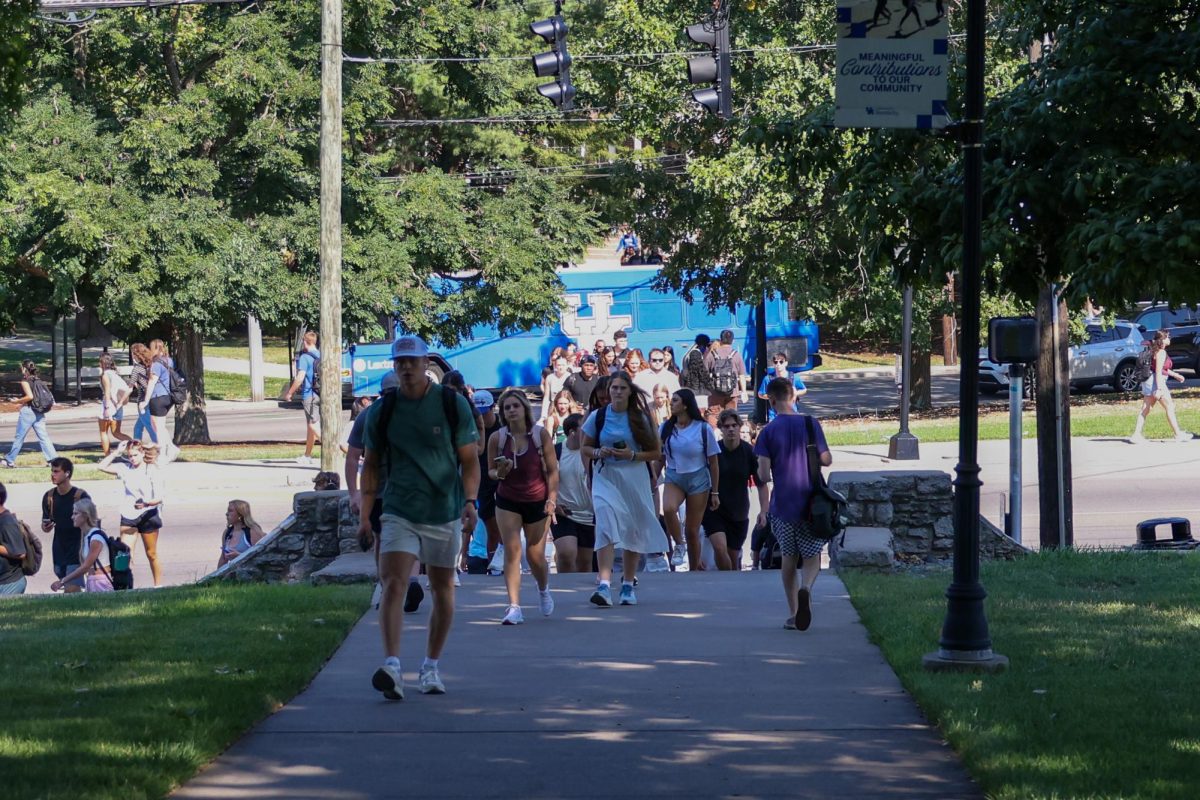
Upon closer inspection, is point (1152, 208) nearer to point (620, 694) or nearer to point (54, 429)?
point (620, 694)

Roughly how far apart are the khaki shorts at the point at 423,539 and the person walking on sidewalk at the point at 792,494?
270 cm

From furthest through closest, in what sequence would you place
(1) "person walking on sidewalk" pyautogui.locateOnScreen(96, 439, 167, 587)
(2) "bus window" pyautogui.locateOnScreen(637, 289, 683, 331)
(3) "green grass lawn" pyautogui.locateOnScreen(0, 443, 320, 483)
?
(2) "bus window" pyautogui.locateOnScreen(637, 289, 683, 331)
(3) "green grass lawn" pyautogui.locateOnScreen(0, 443, 320, 483)
(1) "person walking on sidewalk" pyautogui.locateOnScreen(96, 439, 167, 587)

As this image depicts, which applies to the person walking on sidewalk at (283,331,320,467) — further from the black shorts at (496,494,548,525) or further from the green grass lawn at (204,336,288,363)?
the green grass lawn at (204,336,288,363)

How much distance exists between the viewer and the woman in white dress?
1116 centimetres

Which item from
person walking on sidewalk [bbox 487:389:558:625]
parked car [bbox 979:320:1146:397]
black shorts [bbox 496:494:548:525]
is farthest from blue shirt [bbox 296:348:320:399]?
parked car [bbox 979:320:1146:397]

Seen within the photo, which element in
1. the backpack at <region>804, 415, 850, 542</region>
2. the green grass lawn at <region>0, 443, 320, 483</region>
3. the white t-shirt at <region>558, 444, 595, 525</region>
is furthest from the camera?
the green grass lawn at <region>0, 443, 320, 483</region>

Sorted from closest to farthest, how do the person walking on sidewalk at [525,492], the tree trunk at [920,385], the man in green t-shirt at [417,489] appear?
1. the man in green t-shirt at [417,489]
2. the person walking on sidewalk at [525,492]
3. the tree trunk at [920,385]

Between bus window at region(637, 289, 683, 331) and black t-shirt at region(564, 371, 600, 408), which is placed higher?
bus window at region(637, 289, 683, 331)

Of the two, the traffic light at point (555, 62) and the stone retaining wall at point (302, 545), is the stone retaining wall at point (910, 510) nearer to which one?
the stone retaining wall at point (302, 545)

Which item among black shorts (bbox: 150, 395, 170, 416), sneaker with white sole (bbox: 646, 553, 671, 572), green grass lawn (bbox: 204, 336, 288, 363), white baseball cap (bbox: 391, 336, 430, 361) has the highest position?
green grass lawn (bbox: 204, 336, 288, 363)

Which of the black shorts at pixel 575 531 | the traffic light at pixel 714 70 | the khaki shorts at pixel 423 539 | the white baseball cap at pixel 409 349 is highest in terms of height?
the traffic light at pixel 714 70

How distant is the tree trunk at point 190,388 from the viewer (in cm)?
2817

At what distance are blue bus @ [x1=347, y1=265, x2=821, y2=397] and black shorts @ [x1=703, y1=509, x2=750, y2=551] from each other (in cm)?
2132

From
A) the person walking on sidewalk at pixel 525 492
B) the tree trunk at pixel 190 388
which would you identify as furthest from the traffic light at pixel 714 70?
the tree trunk at pixel 190 388
